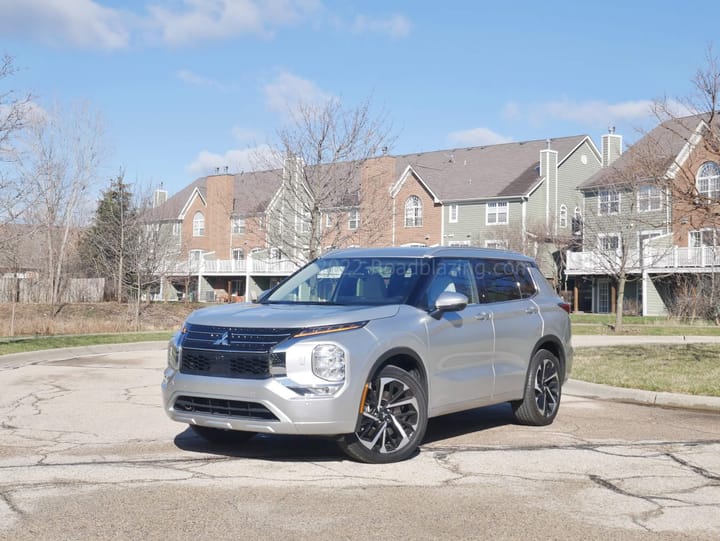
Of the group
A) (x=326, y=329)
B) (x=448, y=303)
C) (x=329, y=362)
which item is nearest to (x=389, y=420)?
(x=329, y=362)

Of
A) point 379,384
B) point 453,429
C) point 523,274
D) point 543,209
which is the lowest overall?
point 453,429

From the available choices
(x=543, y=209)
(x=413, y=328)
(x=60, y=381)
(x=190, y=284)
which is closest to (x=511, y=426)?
(x=413, y=328)

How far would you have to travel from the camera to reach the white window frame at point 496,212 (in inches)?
2080

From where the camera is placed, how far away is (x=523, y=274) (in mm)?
9992

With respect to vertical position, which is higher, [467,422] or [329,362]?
[329,362]

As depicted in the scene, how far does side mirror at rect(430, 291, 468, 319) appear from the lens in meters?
7.94

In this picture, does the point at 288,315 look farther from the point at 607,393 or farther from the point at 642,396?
the point at 607,393

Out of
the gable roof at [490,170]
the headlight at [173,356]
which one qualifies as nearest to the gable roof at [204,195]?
the gable roof at [490,170]

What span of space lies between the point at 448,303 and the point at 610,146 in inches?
1999

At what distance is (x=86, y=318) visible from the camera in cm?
3462

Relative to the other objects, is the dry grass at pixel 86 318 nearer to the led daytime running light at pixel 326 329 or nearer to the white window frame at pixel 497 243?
the white window frame at pixel 497 243

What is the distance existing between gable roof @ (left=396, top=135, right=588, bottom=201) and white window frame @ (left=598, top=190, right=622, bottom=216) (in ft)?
17.2

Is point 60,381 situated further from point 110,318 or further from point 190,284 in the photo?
point 190,284

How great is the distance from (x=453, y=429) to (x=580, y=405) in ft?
9.53
